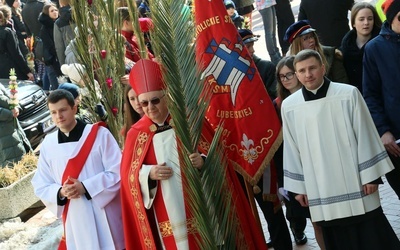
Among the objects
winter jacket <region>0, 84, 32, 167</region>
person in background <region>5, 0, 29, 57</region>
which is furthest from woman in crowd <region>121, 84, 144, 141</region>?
person in background <region>5, 0, 29, 57</region>

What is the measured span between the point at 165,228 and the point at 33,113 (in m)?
7.85

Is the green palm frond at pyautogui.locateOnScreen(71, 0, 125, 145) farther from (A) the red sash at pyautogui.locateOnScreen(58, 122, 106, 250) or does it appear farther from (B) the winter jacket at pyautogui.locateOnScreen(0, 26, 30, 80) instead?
(B) the winter jacket at pyautogui.locateOnScreen(0, 26, 30, 80)

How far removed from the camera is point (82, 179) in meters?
6.42

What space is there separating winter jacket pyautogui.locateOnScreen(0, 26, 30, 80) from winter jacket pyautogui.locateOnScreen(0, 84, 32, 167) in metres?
3.22

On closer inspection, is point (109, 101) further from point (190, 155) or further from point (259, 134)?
point (190, 155)

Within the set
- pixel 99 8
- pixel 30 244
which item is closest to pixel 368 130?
pixel 99 8

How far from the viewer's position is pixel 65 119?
6.42 m

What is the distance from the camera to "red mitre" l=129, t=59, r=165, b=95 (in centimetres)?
560

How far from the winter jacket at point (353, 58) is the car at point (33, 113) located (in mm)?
6086

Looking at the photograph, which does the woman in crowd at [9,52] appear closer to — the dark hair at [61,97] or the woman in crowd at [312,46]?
the woman in crowd at [312,46]

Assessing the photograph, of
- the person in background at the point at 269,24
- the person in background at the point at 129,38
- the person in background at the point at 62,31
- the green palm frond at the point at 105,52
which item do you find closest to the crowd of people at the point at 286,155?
the green palm frond at the point at 105,52

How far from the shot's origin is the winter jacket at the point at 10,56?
14135mm

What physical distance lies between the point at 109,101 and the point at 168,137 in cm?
148

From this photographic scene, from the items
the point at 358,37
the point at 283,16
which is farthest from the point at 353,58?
the point at 283,16
